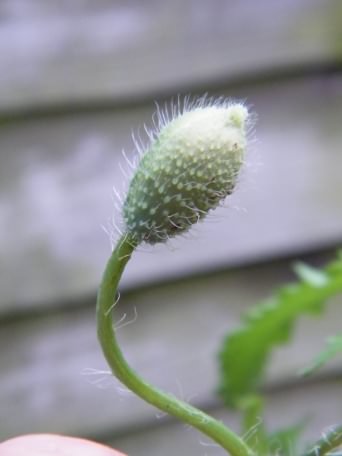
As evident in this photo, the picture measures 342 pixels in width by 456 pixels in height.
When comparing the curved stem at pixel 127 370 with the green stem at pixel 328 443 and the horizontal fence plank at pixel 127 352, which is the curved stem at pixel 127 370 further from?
the horizontal fence plank at pixel 127 352

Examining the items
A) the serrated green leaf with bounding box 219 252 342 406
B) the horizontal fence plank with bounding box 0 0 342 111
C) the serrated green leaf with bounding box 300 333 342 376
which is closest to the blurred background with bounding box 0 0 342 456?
the horizontal fence plank with bounding box 0 0 342 111

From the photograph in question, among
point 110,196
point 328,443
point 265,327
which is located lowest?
point 328,443

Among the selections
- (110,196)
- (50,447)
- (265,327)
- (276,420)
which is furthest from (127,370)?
(276,420)

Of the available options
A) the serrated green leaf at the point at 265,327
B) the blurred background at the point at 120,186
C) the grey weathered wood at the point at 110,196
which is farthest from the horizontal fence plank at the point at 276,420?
the serrated green leaf at the point at 265,327

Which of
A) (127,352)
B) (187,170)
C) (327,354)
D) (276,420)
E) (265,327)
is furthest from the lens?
(276,420)

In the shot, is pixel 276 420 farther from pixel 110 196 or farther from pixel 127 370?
pixel 127 370

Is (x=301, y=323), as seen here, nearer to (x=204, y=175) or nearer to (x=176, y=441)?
(x=176, y=441)

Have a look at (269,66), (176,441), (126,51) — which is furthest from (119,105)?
(176,441)
